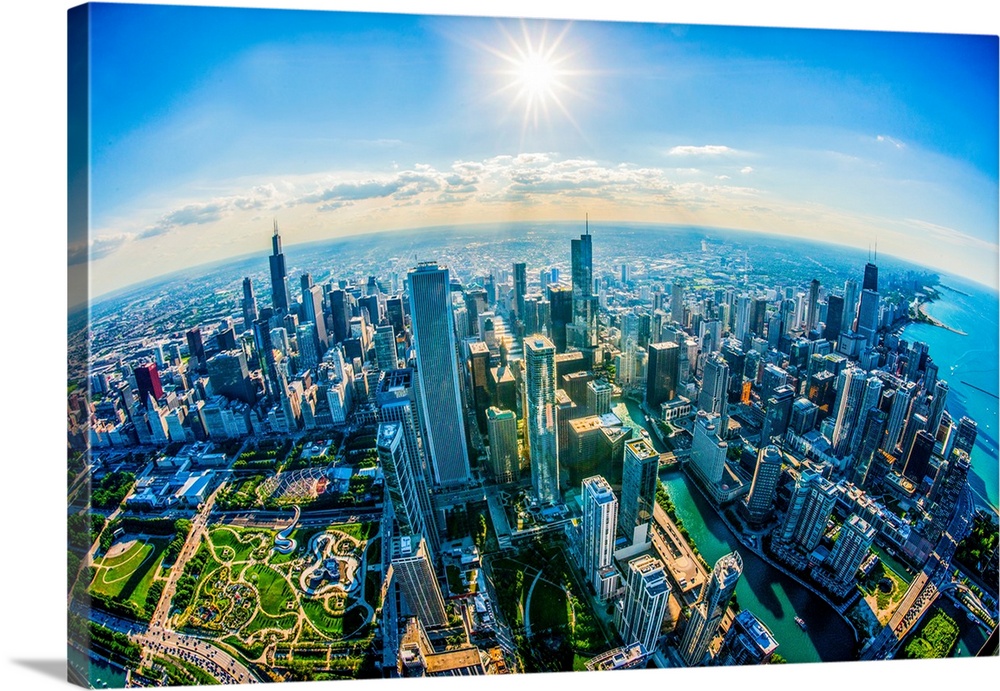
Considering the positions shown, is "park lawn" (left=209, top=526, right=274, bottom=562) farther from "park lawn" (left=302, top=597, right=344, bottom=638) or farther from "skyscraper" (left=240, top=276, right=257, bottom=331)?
"skyscraper" (left=240, top=276, right=257, bottom=331)

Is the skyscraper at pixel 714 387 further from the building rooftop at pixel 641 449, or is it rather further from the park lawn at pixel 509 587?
the park lawn at pixel 509 587

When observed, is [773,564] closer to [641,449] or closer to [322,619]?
[641,449]

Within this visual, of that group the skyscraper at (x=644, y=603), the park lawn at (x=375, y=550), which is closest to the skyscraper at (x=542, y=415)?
the skyscraper at (x=644, y=603)

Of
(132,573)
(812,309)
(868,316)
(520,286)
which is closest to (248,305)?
(132,573)

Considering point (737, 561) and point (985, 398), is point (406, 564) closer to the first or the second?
point (737, 561)

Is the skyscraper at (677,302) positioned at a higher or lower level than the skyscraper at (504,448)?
higher

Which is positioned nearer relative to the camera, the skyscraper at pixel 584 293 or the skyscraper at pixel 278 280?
the skyscraper at pixel 278 280

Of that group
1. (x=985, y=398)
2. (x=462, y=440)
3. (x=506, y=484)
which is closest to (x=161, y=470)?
(x=462, y=440)
